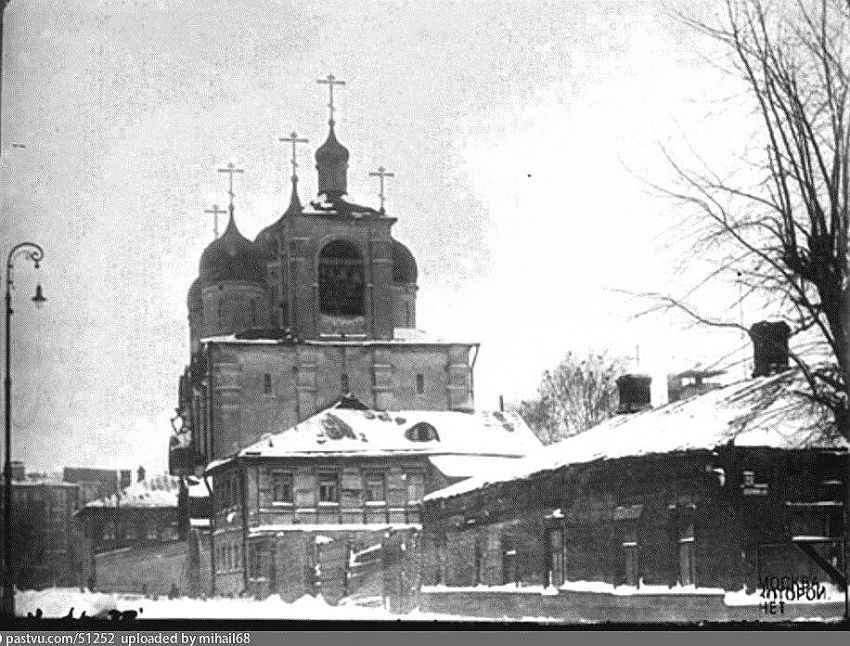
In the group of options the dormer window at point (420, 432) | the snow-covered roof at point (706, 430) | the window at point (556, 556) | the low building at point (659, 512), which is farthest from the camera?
the dormer window at point (420, 432)

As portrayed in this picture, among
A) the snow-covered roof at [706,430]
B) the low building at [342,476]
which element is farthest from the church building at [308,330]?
the snow-covered roof at [706,430]

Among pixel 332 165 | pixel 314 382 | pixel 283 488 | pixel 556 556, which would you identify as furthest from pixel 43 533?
pixel 556 556

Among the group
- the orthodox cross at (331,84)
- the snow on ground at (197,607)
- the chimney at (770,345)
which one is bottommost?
the snow on ground at (197,607)

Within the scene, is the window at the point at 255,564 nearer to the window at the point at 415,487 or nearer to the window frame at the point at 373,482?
the window frame at the point at 373,482

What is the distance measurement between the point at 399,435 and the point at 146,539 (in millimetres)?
2116

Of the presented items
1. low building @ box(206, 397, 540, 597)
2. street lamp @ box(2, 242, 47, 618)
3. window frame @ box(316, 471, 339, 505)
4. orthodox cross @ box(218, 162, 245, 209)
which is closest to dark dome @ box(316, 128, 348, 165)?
orthodox cross @ box(218, 162, 245, 209)

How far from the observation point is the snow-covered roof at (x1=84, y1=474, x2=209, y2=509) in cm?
1255

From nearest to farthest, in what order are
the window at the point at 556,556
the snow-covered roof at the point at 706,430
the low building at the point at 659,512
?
the low building at the point at 659,512, the snow-covered roof at the point at 706,430, the window at the point at 556,556

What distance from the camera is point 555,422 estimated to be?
513 inches

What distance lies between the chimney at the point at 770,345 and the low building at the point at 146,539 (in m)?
4.46

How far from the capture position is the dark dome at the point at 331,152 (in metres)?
13.0

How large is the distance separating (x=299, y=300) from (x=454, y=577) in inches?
99.2

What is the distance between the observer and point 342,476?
13.0m

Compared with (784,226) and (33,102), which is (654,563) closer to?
(784,226)
